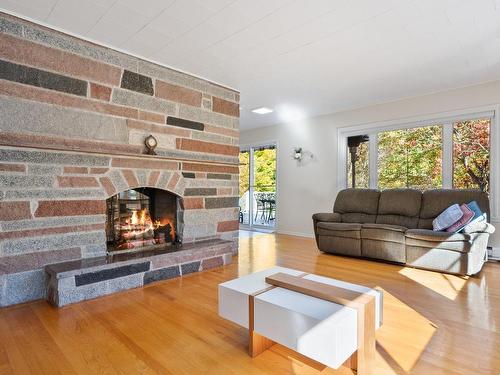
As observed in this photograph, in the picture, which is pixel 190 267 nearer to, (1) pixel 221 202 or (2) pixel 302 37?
(1) pixel 221 202

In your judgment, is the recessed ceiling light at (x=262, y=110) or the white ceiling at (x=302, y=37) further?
the recessed ceiling light at (x=262, y=110)

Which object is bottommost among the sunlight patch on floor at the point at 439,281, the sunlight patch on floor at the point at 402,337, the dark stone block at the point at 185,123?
the sunlight patch on floor at the point at 439,281

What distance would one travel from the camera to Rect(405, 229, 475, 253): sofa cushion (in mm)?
3332

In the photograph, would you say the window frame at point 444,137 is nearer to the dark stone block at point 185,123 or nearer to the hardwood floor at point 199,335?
the hardwood floor at point 199,335

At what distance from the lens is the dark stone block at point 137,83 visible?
10.7ft

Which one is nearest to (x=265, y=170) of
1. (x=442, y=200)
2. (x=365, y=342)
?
(x=442, y=200)

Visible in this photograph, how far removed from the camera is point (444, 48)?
10.4 feet

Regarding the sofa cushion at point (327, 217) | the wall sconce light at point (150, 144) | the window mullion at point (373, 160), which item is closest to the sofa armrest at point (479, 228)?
the sofa cushion at point (327, 217)

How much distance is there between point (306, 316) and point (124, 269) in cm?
199

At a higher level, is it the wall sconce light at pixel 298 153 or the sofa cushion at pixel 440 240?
the wall sconce light at pixel 298 153

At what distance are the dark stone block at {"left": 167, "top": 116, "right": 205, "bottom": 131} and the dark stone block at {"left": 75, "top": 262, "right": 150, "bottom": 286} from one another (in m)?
1.66

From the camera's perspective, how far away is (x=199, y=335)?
6.62 feet

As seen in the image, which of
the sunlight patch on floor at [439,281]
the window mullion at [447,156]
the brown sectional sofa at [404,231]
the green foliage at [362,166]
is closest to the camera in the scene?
the sunlight patch on floor at [439,281]

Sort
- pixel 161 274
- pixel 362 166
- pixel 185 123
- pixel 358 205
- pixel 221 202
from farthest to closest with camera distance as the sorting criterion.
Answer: pixel 362 166 → pixel 358 205 → pixel 221 202 → pixel 185 123 → pixel 161 274
